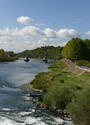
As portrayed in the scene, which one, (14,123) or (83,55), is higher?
(83,55)

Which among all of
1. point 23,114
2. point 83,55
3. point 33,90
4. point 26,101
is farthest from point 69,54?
point 23,114

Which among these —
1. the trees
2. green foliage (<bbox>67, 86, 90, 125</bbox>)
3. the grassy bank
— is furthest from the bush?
the trees

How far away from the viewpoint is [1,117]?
22.2m

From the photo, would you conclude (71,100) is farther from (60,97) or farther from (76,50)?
Result: (76,50)

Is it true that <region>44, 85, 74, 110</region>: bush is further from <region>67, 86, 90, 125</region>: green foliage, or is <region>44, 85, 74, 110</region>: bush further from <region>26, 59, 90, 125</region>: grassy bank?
<region>67, 86, 90, 125</region>: green foliage

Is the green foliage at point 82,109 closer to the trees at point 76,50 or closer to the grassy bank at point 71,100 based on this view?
the grassy bank at point 71,100

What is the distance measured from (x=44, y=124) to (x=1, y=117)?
591cm

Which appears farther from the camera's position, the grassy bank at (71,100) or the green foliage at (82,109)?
the grassy bank at (71,100)

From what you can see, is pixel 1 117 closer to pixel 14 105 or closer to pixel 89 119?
pixel 14 105

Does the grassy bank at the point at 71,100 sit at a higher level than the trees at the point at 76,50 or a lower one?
lower

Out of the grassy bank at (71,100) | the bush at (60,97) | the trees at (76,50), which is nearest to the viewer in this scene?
the grassy bank at (71,100)

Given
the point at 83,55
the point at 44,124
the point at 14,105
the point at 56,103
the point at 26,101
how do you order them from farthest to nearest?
1. the point at 83,55
2. the point at 26,101
3. the point at 14,105
4. the point at 56,103
5. the point at 44,124

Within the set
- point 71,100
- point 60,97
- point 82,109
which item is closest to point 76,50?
point 60,97

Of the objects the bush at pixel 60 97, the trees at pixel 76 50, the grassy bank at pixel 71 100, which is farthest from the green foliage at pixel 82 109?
the trees at pixel 76 50
